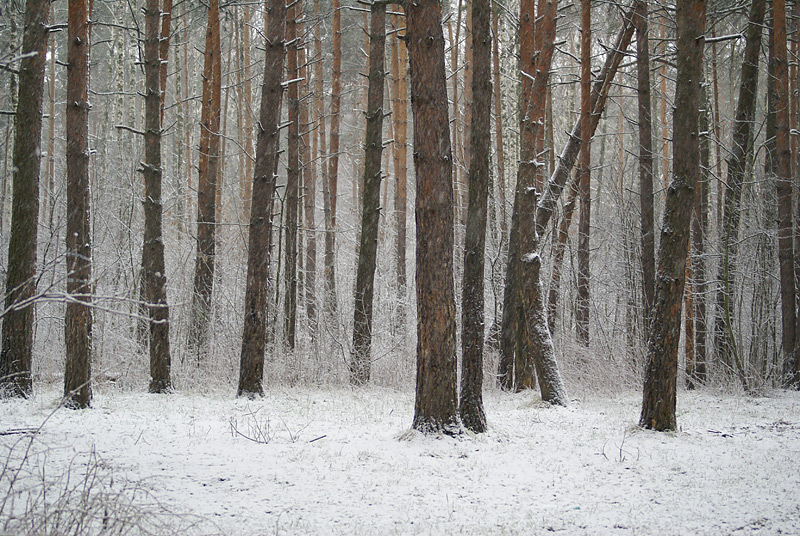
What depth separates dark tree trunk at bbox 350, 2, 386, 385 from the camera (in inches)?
454

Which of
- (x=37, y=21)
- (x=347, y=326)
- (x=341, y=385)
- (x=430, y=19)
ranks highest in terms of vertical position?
(x=37, y=21)

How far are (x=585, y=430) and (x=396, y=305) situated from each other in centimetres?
722

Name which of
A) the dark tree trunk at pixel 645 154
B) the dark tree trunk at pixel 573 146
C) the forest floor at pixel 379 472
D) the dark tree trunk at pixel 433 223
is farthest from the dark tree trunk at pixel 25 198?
the dark tree trunk at pixel 645 154

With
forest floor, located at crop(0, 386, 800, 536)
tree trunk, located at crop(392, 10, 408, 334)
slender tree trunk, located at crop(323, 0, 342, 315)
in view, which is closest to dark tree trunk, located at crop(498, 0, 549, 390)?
forest floor, located at crop(0, 386, 800, 536)

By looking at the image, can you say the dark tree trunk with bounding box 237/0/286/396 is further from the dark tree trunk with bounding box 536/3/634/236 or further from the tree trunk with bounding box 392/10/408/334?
the tree trunk with bounding box 392/10/408/334

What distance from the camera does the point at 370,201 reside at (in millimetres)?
11773

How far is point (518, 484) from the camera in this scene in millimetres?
5258

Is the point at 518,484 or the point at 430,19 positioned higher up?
the point at 430,19

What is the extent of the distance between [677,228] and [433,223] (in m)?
2.80

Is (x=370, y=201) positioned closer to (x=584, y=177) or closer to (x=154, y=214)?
(x=154, y=214)

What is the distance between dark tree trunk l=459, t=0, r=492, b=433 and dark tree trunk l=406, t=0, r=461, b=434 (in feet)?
1.56

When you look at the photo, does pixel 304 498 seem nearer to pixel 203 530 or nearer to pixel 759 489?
pixel 203 530

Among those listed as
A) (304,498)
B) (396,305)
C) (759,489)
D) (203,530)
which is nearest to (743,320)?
(396,305)

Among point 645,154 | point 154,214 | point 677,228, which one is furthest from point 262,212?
point 645,154
